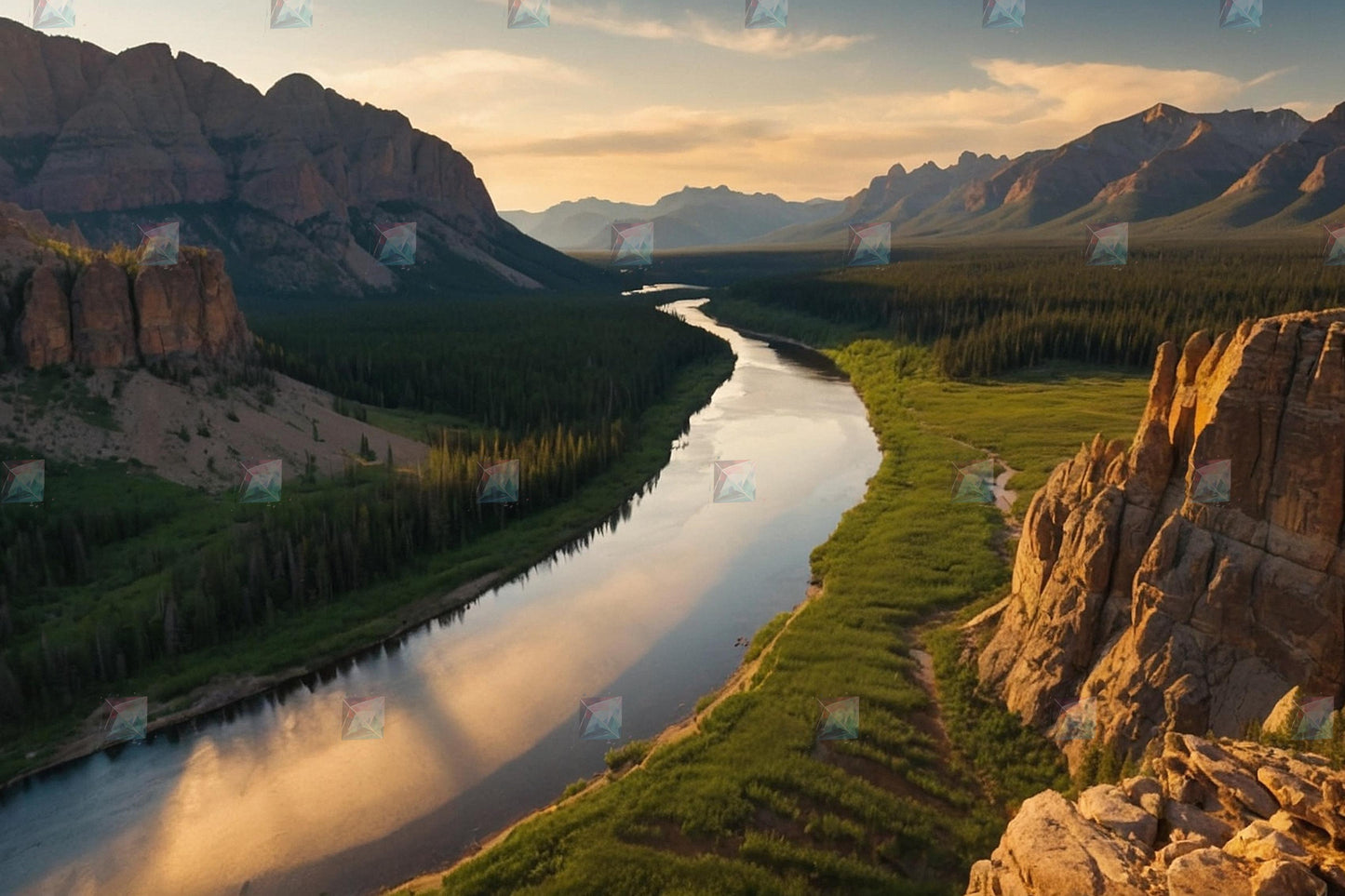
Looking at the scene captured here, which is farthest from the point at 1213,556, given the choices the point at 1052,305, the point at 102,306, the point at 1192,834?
the point at 1052,305

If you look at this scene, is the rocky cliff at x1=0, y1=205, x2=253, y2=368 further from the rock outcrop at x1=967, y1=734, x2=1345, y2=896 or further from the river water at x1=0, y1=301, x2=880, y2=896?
the rock outcrop at x1=967, y1=734, x2=1345, y2=896

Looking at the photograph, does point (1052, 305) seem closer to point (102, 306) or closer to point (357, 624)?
point (357, 624)

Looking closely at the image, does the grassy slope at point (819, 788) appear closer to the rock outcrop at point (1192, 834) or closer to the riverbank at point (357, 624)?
the rock outcrop at point (1192, 834)

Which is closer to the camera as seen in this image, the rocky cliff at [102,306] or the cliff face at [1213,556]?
the cliff face at [1213,556]

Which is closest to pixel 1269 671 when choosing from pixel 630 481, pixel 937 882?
pixel 937 882

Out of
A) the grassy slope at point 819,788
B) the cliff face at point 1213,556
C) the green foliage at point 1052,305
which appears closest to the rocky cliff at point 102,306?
the grassy slope at point 819,788
